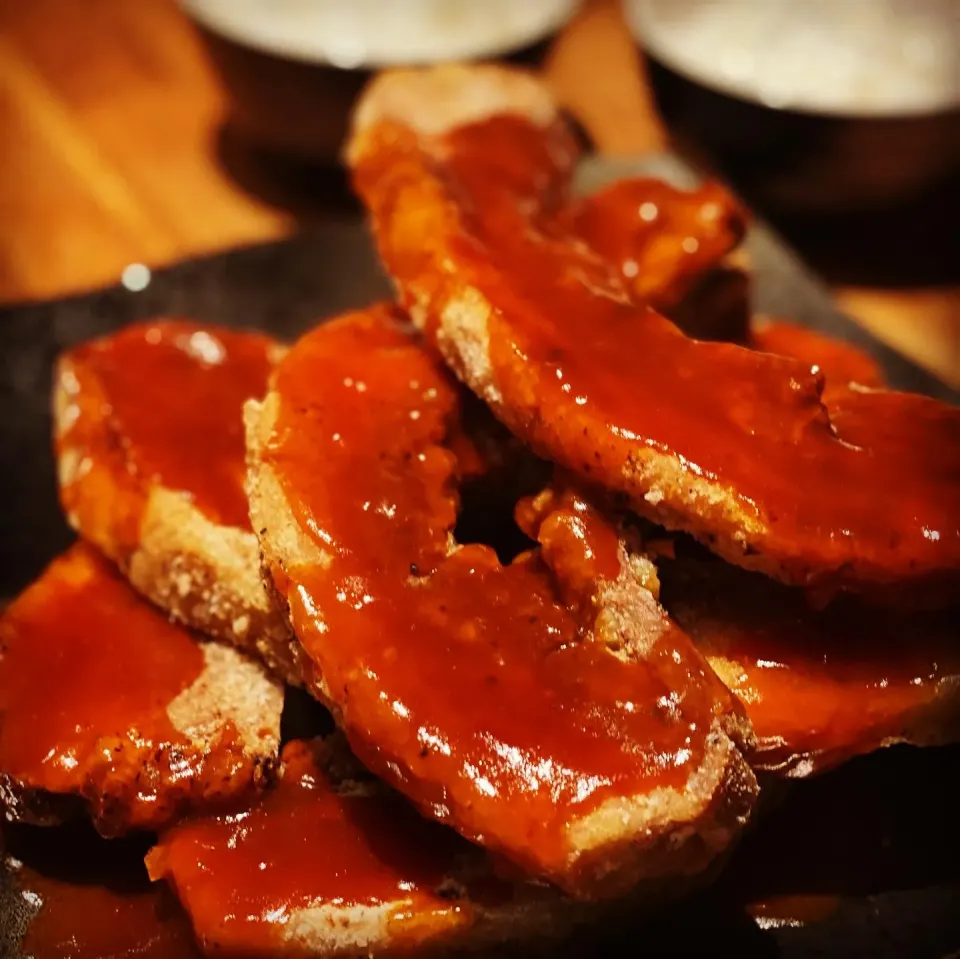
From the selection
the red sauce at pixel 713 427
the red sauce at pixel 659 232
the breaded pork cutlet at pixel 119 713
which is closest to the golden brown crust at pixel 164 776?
the breaded pork cutlet at pixel 119 713

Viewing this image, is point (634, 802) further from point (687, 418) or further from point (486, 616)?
point (687, 418)

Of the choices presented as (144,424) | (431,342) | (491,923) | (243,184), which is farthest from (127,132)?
(491,923)

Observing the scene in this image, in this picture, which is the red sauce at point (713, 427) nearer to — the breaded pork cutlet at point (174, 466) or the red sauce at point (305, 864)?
the breaded pork cutlet at point (174, 466)

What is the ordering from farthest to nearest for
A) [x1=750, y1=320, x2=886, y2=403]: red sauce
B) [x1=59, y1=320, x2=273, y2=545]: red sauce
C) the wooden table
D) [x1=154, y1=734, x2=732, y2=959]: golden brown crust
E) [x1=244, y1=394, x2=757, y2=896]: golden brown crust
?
1. the wooden table
2. [x1=750, y1=320, x2=886, y2=403]: red sauce
3. [x1=59, y1=320, x2=273, y2=545]: red sauce
4. [x1=154, y1=734, x2=732, y2=959]: golden brown crust
5. [x1=244, y1=394, x2=757, y2=896]: golden brown crust

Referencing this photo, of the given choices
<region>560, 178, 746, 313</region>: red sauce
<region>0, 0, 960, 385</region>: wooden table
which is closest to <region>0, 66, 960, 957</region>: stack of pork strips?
<region>560, 178, 746, 313</region>: red sauce

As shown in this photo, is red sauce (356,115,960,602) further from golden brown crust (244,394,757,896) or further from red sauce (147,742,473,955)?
red sauce (147,742,473,955)

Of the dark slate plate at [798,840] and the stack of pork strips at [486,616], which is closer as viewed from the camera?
the stack of pork strips at [486,616]
